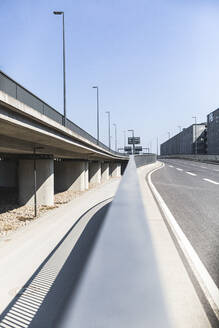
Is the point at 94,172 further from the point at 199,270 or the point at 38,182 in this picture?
the point at 199,270

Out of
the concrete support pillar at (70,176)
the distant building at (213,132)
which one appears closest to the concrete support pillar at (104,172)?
the concrete support pillar at (70,176)

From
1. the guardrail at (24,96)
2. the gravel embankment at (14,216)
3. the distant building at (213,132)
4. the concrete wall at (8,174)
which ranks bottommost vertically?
the gravel embankment at (14,216)

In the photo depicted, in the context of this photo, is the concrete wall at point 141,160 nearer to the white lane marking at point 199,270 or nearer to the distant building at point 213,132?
the white lane marking at point 199,270

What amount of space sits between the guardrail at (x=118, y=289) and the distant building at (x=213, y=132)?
10307 cm

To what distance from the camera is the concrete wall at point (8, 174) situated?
3294cm

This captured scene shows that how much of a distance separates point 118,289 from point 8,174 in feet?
113

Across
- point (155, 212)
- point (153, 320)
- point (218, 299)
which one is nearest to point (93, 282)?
point (153, 320)

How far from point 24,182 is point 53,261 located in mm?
14261

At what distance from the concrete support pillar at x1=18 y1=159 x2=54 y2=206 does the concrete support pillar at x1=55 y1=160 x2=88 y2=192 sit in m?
12.3

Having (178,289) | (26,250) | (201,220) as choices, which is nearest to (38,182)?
(26,250)

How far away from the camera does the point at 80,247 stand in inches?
384

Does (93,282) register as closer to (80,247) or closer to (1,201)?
(80,247)

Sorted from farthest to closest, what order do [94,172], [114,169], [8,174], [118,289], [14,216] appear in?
[114,169], [94,172], [8,174], [14,216], [118,289]

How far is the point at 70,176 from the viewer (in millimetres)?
35531
